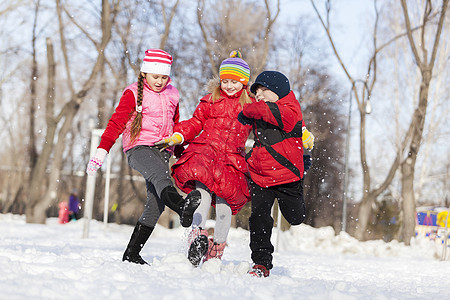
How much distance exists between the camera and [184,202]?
351 centimetres

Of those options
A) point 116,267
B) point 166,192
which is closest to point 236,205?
point 166,192

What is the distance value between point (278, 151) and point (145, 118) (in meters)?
0.98

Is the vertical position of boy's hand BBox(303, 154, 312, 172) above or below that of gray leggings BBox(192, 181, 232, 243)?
above

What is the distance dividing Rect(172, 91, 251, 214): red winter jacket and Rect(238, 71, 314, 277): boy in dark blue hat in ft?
0.37

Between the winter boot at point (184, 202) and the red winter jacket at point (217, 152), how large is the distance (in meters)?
0.27

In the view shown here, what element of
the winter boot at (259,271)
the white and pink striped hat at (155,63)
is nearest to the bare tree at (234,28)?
the white and pink striped hat at (155,63)

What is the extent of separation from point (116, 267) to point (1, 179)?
39252 millimetres

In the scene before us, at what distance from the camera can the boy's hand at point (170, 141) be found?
3.97m

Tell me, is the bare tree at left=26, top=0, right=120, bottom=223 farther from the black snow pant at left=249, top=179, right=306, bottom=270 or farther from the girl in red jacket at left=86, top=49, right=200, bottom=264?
the black snow pant at left=249, top=179, right=306, bottom=270

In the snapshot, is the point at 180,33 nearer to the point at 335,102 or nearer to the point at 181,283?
the point at 335,102

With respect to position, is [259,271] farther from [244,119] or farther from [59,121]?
[59,121]

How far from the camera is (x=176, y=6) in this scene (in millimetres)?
14680

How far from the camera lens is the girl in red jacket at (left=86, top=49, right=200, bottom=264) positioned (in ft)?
12.6

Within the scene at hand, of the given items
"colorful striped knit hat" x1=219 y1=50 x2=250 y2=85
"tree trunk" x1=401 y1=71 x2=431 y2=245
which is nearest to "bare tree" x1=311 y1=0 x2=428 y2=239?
"tree trunk" x1=401 y1=71 x2=431 y2=245
